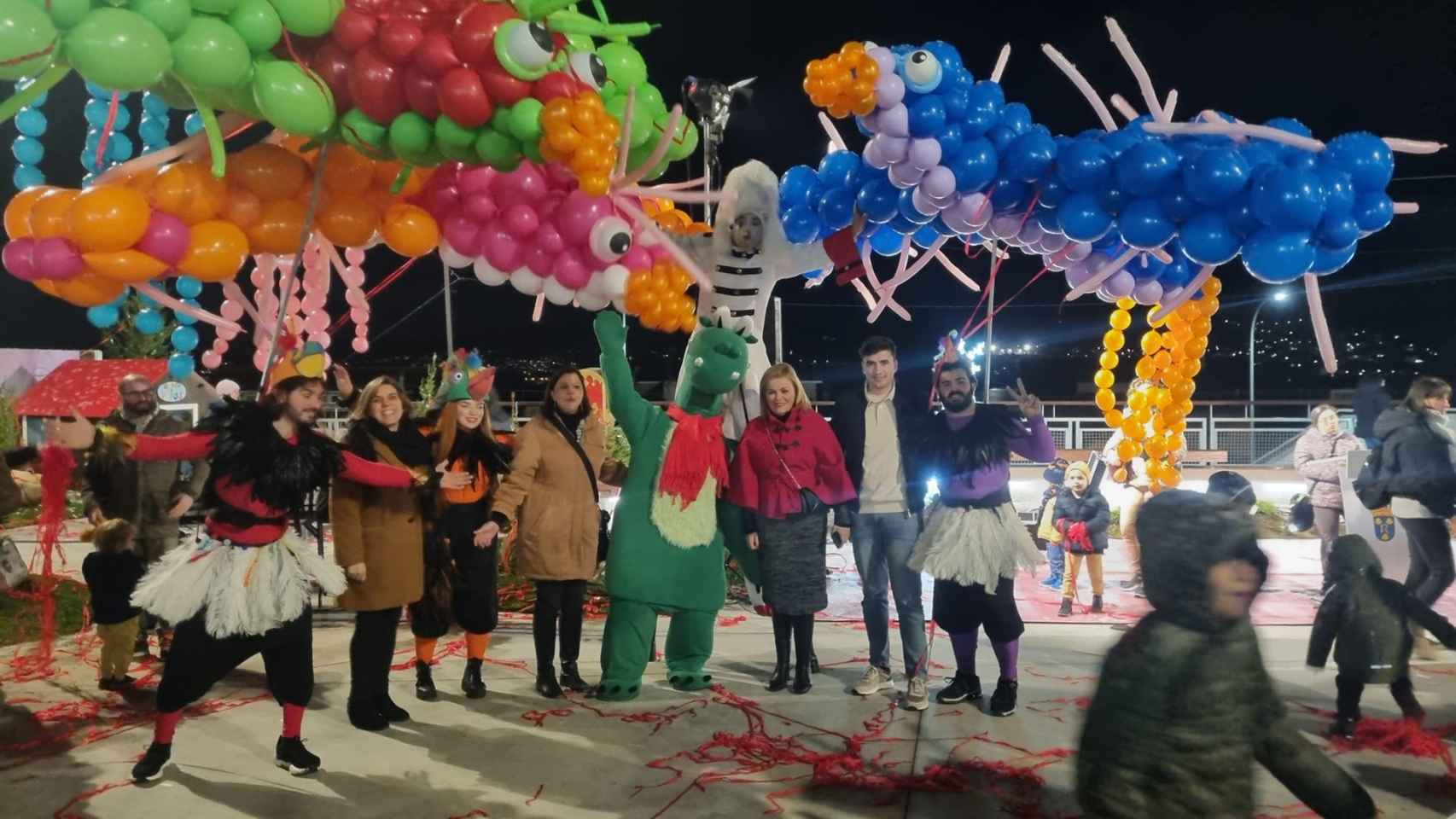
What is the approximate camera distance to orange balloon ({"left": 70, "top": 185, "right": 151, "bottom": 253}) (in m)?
3.51

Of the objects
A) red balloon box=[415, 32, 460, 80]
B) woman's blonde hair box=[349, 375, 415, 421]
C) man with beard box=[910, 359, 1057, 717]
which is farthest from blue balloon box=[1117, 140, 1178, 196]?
woman's blonde hair box=[349, 375, 415, 421]

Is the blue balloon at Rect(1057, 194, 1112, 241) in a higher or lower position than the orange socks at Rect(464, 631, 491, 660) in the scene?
higher

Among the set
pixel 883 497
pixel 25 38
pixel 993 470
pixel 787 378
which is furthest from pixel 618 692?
pixel 25 38

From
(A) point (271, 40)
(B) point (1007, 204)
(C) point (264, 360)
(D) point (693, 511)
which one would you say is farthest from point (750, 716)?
(A) point (271, 40)

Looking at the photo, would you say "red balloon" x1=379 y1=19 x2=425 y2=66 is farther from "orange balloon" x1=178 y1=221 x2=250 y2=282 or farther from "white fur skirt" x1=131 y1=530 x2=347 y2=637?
"white fur skirt" x1=131 y1=530 x2=347 y2=637

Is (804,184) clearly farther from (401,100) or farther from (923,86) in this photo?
(401,100)

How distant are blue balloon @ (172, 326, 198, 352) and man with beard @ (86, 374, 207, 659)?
34 cm

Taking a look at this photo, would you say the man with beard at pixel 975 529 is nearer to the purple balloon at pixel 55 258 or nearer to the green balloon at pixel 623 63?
the green balloon at pixel 623 63

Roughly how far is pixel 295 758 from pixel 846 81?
3.34 meters

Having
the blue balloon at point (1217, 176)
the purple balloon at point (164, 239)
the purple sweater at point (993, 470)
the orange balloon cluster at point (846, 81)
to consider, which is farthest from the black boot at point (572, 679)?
the blue balloon at point (1217, 176)

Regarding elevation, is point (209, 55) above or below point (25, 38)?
above

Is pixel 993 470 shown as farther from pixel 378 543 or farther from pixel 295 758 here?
pixel 295 758

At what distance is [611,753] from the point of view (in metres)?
3.50

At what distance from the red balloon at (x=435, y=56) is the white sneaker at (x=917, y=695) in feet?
10.4
